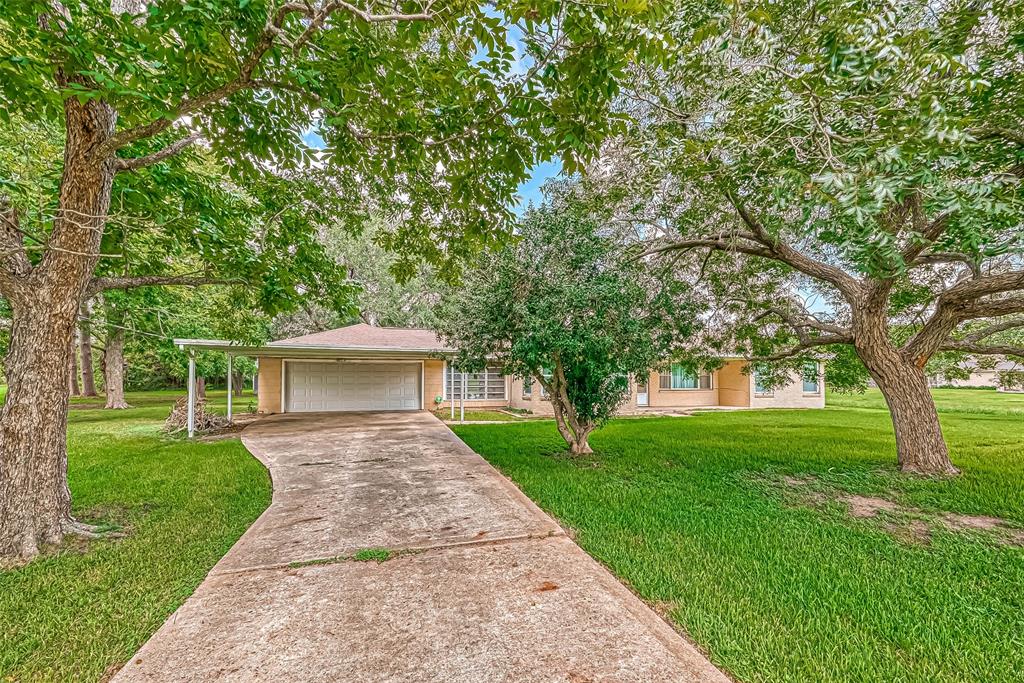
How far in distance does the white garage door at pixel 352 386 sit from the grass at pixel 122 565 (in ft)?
24.3

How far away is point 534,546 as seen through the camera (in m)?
3.92

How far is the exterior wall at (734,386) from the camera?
725 inches

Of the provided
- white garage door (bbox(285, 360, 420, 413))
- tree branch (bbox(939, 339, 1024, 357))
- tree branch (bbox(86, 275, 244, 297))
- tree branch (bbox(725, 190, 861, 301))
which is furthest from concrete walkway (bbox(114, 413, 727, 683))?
white garage door (bbox(285, 360, 420, 413))

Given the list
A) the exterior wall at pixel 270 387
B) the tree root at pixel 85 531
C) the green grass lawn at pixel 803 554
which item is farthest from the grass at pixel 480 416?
the tree root at pixel 85 531

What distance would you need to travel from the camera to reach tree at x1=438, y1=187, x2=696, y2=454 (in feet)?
21.6

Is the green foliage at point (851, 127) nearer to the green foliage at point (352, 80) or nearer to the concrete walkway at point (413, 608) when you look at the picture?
the green foliage at point (352, 80)

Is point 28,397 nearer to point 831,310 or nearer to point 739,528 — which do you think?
point 739,528

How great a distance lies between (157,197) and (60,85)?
1.81 m

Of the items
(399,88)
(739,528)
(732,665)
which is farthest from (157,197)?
(739,528)

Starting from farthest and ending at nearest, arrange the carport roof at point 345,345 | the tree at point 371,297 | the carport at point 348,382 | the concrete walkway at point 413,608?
the tree at point 371,297 → the carport at point 348,382 → the carport roof at point 345,345 → the concrete walkway at point 413,608

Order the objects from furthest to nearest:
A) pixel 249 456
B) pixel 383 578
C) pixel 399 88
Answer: pixel 249 456 < pixel 399 88 < pixel 383 578

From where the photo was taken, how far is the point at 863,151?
3.60 m

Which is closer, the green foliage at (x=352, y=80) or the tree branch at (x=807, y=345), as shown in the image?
the green foliage at (x=352, y=80)

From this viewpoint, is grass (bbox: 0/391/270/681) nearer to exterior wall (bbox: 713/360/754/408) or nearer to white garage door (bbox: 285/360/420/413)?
white garage door (bbox: 285/360/420/413)
